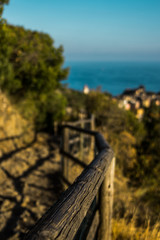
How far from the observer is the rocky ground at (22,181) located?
3.02 meters

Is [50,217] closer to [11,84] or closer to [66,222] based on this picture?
[66,222]

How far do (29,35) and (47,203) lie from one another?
10.7 metres

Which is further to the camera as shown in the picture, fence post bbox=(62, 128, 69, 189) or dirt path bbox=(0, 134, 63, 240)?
fence post bbox=(62, 128, 69, 189)

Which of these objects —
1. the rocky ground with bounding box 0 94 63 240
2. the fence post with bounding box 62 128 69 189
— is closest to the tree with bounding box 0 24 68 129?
the rocky ground with bounding box 0 94 63 240

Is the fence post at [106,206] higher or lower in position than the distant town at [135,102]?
lower

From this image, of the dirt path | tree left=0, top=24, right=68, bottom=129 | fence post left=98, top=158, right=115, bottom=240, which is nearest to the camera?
fence post left=98, top=158, right=115, bottom=240

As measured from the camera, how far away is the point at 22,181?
188 inches

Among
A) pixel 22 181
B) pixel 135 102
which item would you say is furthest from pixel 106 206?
pixel 135 102

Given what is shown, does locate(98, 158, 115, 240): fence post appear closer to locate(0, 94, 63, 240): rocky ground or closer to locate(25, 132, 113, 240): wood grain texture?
locate(25, 132, 113, 240): wood grain texture

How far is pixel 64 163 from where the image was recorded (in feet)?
15.2

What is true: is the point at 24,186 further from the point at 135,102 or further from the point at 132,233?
the point at 135,102

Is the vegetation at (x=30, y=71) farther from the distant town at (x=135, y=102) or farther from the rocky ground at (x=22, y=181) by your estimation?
the distant town at (x=135, y=102)

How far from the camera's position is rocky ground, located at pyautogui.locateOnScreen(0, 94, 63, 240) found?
3023mm

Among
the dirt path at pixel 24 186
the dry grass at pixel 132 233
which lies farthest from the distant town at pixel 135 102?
the dry grass at pixel 132 233
